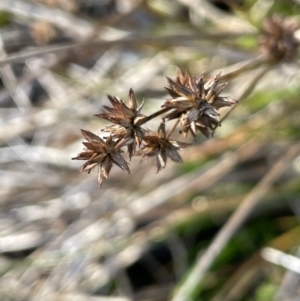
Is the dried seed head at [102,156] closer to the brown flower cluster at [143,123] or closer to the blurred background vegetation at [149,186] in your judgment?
the brown flower cluster at [143,123]

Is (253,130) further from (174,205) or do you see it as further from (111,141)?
(111,141)

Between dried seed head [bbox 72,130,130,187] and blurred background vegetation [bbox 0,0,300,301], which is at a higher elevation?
blurred background vegetation [bbox 0,0,300,301]

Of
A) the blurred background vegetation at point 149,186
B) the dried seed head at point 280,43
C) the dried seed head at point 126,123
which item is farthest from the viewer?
the blurred background vegetation at point 149,186

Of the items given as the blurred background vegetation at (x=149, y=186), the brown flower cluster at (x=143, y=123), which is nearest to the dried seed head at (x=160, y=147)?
the brown flower cluster at (x=143, y=123)

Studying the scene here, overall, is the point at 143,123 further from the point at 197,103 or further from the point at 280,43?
the point at 280,43

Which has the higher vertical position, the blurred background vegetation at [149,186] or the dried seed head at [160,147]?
the blurred background vegetation at [149,186]

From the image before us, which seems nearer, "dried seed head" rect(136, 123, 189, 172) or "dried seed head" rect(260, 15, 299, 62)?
"dried seed head" rect(136, 123, 189, 172)

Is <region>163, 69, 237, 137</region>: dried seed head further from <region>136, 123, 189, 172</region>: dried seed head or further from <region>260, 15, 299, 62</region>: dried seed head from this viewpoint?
<region>260, 15, 299, 62</region>: dried seed head

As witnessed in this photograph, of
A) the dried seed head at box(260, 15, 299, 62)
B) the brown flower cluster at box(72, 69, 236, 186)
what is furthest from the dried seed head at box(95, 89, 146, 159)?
the dried seed head at box(260, 15, 299, 62)
